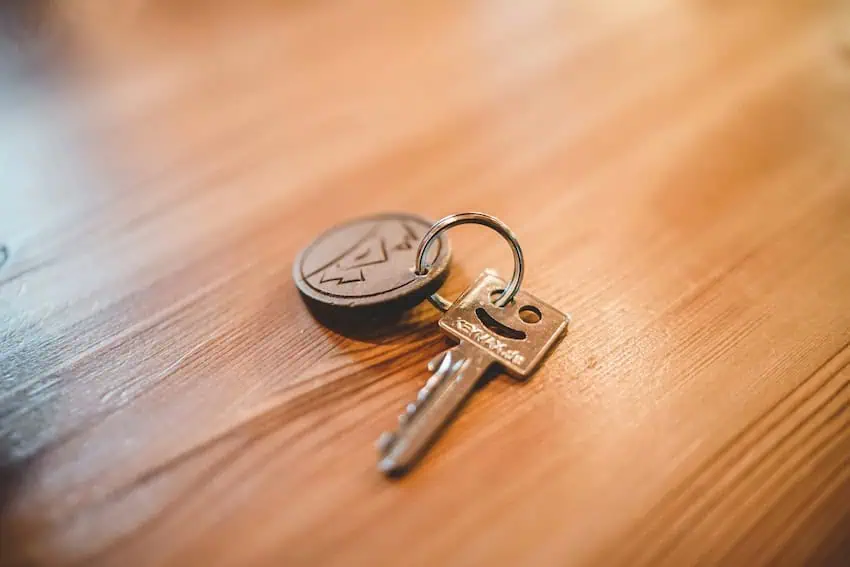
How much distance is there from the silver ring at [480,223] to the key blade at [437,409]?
66 millimetres

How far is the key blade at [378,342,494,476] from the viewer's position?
19.8 inches

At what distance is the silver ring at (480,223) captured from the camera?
0.58 metres

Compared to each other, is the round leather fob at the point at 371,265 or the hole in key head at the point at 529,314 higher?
the round leather fob at the point at 371,265

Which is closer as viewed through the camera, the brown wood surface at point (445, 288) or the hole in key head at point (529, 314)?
the brown wood surface at point (445, 288)

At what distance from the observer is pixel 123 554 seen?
1.55 ft

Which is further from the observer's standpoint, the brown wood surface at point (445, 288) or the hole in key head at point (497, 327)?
the hole in key head at point (497, 327)

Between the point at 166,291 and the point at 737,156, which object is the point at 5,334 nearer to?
the point at 166,291

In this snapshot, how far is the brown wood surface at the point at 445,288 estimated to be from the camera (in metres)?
0.48

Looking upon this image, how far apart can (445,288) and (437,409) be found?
173 millimetres

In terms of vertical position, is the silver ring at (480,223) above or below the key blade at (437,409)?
above

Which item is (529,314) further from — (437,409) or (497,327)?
(437,409)

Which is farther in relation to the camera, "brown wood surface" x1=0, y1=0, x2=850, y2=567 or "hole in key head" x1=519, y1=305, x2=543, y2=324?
"hole in key head" x1=519, y1=305, x2=543, y2=324

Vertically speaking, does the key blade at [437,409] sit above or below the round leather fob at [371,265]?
below

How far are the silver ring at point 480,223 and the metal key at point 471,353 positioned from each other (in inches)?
0.5
